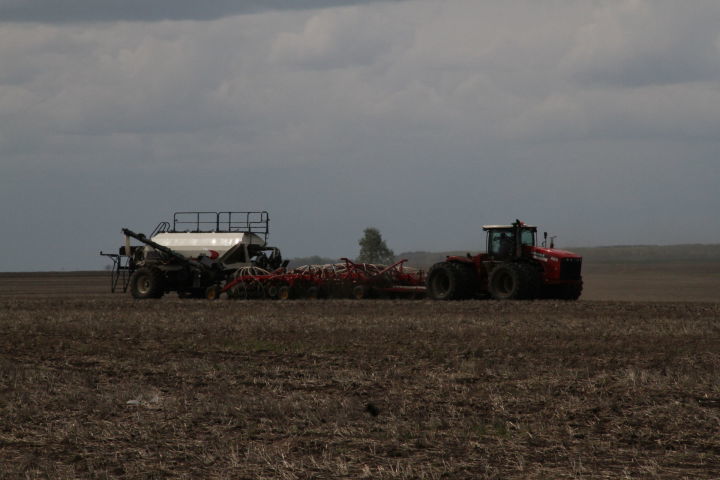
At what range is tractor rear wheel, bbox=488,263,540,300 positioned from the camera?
93.8 ft

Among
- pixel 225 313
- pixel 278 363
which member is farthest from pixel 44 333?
pixel 278 363

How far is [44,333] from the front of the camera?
2178 centimetres

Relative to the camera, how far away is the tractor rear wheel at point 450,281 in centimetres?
3027

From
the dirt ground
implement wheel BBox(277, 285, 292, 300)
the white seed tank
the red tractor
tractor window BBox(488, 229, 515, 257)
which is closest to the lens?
the dirt ground

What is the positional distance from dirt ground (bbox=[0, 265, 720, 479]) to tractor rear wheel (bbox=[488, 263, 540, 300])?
5852 millimetres

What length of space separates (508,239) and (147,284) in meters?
13.8

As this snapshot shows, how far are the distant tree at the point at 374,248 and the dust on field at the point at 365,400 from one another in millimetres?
90301

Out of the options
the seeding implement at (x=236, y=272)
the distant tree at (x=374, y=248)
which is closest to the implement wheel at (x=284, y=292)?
the seeding implement at (x=236, y=272)

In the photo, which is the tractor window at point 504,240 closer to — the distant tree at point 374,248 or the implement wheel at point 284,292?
the implement wheel at point 284,292

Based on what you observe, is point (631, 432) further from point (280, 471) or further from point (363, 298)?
point (363, 298)

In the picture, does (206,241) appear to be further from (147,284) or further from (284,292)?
(284,292)

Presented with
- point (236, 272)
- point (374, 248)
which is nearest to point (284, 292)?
point (236, 272)

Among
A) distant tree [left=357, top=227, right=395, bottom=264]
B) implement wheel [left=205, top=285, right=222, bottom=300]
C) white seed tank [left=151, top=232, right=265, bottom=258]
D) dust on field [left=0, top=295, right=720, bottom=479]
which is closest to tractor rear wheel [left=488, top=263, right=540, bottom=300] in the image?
dust on field [left=0, top=295, right=720, bottom=479]

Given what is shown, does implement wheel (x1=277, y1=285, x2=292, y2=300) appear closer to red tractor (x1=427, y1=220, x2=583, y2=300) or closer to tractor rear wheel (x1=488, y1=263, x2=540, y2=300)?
red tractor (x1=427, y1=220, x2=583, y2=300)
